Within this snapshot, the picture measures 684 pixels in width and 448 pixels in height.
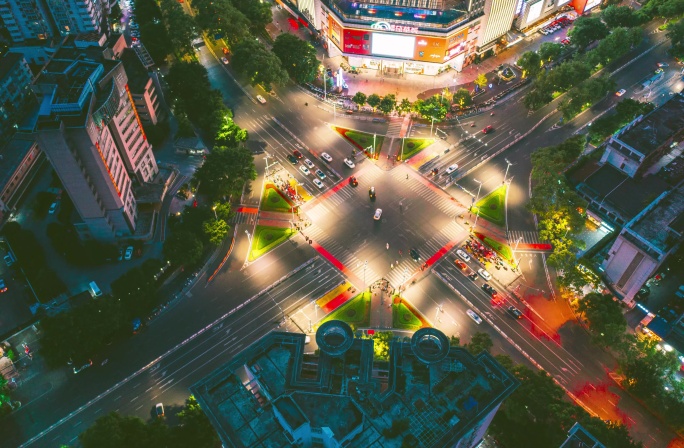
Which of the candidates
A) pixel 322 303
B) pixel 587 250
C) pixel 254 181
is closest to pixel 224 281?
pixel 322 303

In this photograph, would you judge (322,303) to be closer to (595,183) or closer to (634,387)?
(634,387)

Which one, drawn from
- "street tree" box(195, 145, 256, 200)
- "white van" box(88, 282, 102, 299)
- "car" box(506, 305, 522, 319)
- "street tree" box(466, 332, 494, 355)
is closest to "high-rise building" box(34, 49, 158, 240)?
"white van" box(88, 282, 102, 299)

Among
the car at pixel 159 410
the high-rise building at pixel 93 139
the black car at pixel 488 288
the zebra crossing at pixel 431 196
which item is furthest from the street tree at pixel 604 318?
the high-rise building at pixel 93 139

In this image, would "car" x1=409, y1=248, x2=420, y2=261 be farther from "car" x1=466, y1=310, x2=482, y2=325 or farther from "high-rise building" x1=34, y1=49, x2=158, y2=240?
"high-rise building" x1=34, y1=49, x2=158, y2=240

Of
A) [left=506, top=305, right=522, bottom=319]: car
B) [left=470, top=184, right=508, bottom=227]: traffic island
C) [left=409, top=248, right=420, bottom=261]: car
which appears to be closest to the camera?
[left=506, top=305, right=522, bottom=319]: car

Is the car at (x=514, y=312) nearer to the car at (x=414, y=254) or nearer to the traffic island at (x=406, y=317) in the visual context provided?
the traffic island at (x=406, y=317)

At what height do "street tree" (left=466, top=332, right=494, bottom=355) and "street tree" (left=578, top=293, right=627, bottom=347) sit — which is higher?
"street tree" (left=466, top=332, right=494, bottom=355)
